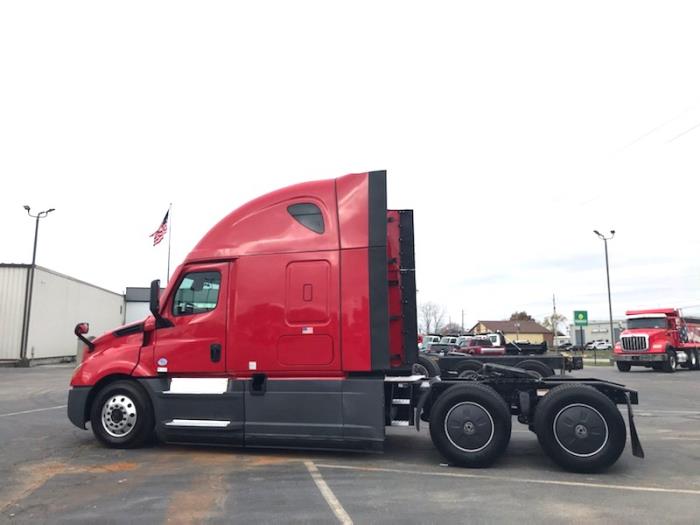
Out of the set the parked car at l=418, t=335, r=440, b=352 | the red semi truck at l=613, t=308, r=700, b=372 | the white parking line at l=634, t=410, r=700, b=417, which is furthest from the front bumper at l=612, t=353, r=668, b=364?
the white parking line at l=634, t=410, r=700, b=417

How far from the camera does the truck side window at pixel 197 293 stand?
769 cm

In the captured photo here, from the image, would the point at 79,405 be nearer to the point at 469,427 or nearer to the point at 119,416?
the point at 119,416

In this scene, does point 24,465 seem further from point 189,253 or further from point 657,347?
point 657,347

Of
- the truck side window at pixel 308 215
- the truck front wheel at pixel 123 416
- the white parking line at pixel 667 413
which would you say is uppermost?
the truck side window at pixel 308 215

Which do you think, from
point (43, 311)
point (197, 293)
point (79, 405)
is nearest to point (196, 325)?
point (197, 293)

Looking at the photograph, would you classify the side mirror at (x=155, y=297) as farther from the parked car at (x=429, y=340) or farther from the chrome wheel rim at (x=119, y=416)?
the parked car at (x=429, y=340)

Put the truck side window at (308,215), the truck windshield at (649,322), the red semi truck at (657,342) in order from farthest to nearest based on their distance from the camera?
the truck windshield at (649,322) < the red semi truck at (657,342) < the truck side window at (308,215)

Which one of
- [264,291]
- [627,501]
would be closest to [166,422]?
[264,291]

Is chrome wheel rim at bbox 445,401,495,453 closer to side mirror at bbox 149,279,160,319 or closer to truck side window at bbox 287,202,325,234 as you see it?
truck side window at bbox 287,202,325,234

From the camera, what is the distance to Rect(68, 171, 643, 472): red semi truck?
6723 millimetres

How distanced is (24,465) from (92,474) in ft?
3.69

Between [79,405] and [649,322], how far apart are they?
91.7ft

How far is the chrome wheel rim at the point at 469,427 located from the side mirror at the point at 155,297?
13.9 feet

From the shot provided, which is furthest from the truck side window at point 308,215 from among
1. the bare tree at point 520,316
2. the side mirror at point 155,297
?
the bare tree at point 520,316
